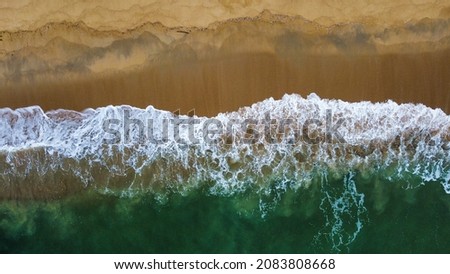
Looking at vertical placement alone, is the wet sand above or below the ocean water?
above

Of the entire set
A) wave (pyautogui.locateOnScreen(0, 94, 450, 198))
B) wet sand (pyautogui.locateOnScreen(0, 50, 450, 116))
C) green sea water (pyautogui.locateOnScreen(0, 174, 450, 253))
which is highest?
wet sand (pyautogui.locateOnScreen(0, 50, 450, 116))

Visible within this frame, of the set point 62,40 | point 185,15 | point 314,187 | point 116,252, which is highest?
point 185,15

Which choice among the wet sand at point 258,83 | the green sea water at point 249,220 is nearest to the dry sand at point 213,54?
the wet sand at point 258,83

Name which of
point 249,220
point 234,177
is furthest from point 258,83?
point 249,220

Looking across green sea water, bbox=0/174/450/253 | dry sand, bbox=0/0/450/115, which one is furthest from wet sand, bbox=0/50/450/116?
green sea water, bbox=0/174/450/253

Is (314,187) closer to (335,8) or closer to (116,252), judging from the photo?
(335,8)

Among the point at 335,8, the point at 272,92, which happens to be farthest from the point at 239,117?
the point at 335,8

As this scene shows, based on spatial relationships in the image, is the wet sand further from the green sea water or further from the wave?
the green sea water

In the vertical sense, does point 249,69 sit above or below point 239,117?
above
